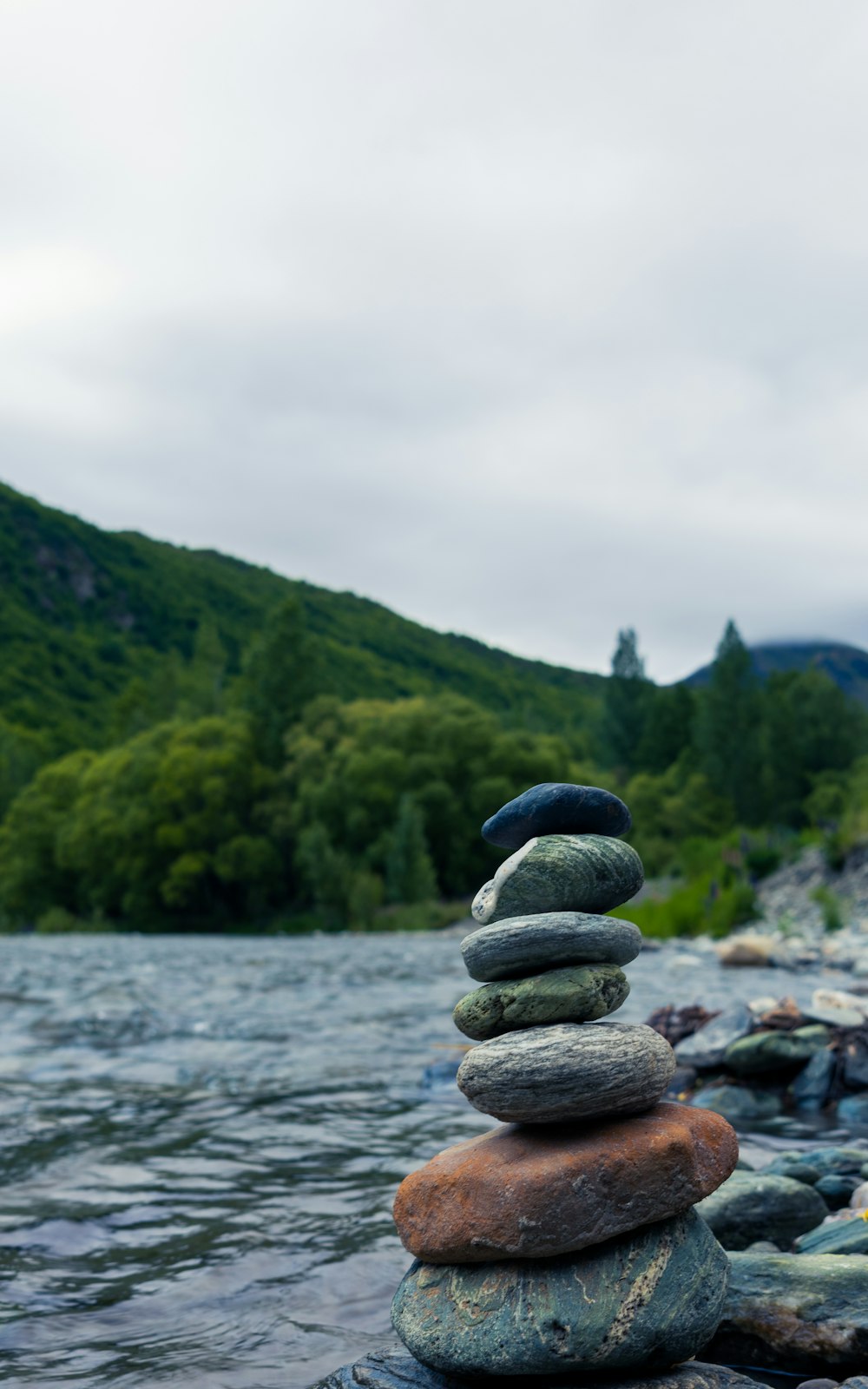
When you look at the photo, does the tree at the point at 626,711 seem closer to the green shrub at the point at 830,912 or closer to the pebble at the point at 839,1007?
the green shrub at the point at 830,912

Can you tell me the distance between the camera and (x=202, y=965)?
30.2 metres

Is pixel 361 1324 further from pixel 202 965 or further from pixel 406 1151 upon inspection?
pixel 202 965

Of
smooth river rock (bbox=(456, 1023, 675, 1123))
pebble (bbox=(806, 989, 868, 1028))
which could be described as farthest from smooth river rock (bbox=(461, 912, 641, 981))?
pebble (bbox=(806, 989, 868, 1028))

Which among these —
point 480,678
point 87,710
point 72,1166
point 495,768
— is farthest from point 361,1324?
point 480,678

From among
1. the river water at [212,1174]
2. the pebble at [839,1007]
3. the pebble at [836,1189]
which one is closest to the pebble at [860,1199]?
the pebble at [836,1189]

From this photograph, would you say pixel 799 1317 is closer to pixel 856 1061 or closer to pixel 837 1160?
pixel 837 1160

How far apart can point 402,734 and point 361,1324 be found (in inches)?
2653

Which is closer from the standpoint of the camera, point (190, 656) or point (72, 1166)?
point (72, 1166)

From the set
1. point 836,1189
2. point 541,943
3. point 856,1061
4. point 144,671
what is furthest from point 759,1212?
point 144,671

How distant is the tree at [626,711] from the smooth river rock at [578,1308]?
91799 mm

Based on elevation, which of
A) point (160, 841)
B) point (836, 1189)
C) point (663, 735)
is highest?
point (663, 735)

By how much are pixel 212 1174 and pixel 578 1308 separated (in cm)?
479

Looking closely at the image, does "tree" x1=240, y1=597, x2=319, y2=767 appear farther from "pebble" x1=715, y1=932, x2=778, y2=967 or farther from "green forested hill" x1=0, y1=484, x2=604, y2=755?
"pebble" x1=715, y1=932, x2=778, y2=967

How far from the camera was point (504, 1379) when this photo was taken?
4367 mm
